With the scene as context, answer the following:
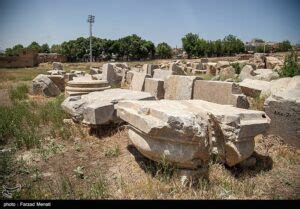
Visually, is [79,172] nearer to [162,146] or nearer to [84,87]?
[162,146]

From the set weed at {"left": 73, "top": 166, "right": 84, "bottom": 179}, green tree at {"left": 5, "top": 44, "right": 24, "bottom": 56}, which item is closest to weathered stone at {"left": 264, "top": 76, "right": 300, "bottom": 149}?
weed at {"left": 73, "top": 166, "right": 84, "bottom": 179}

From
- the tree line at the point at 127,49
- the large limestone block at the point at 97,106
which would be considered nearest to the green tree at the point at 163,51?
the tree line at the point at 127,49

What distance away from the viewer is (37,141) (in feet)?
20.3

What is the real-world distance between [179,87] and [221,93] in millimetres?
1506

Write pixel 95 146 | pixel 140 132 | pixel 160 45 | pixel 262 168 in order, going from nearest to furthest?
1. pixel 140 132
2. pixel 262 168
3. pixel 95 146
4. pixel 160 45

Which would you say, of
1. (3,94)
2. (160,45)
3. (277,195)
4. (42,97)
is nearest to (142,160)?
(277,195)

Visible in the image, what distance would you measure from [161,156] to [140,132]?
0.51 meters

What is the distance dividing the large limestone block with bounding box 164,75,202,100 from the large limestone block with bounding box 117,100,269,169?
2.50 meters

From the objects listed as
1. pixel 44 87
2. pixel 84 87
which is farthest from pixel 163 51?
pixel 84 87

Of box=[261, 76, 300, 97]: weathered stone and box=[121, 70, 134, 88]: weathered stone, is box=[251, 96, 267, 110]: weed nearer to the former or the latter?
box=[261, 76, 300, 97]: weathered stone

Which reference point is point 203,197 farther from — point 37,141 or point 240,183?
point 37,141

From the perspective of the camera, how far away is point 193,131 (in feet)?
13.3

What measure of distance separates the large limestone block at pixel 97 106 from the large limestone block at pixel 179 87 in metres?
1.06

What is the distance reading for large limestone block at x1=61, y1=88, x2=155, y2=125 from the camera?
6.33 meters
